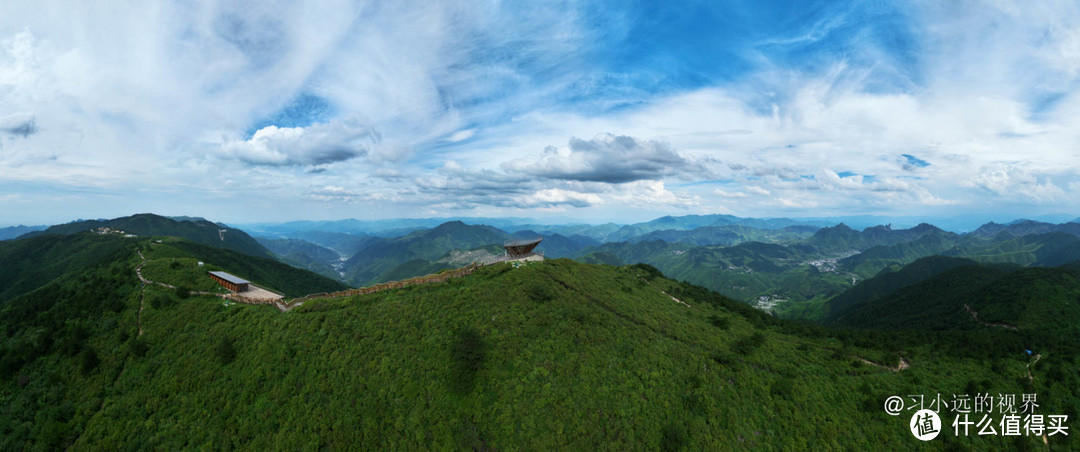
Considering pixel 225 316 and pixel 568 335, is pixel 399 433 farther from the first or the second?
pixel 225 316

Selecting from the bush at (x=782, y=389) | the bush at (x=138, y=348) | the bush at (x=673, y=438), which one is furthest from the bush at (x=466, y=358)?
the bush at (x=138, y=348)

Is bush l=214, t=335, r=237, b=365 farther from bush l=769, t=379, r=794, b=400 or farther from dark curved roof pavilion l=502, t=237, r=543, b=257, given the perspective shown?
bush l=769, t=379, r=794, b=400

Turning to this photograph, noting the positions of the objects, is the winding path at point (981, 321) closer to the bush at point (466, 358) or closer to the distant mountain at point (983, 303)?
the distant mountain at point (983, 303)

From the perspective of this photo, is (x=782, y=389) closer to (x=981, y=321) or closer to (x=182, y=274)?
(x=182, y=274)

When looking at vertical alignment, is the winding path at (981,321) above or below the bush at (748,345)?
below

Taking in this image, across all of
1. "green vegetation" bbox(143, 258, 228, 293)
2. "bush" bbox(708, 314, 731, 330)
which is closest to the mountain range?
"green vegetation" bbox(143, 258, 228, 293)

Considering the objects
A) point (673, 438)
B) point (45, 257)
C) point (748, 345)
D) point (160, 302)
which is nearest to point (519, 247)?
point (748, 345)

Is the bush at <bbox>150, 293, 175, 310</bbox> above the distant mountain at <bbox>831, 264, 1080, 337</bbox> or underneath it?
above

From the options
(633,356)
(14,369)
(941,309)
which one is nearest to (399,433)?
(633,356)
